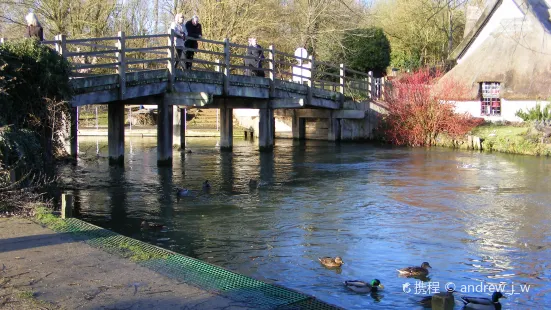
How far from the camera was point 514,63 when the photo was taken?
32219 mm

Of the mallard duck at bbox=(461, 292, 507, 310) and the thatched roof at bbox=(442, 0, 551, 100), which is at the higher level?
the thatched roof at bbox=(442, 0, 551, 100)

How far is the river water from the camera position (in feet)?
29.8

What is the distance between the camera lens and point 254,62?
25.4 metres

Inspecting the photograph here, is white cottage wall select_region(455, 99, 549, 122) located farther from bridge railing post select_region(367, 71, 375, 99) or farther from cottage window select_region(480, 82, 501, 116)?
bridge railing post select_region(367, 71, 375, 99)

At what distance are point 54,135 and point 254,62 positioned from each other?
13871 mm

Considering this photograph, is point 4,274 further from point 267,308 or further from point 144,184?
point 144,184

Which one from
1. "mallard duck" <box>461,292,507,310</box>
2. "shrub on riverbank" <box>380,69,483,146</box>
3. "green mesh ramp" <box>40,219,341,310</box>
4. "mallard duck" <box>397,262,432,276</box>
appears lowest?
"mallard duck" <box>461,292,507,310</box>

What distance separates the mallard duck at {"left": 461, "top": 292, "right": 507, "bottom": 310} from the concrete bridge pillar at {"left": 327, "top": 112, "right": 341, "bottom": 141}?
24801mm

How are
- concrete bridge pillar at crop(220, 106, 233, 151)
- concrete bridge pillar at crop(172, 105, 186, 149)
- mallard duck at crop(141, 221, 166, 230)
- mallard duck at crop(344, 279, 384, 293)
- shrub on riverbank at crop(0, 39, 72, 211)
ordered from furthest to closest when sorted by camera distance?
concrete bridge pillar at crop(172, 105, 186, 149)
concrete bridge pillar at crop(220, 106, 233, 151)
mallard duck at crop(141, 221, 166, 230)
shrub on riverbank at crop(0, 39, 72, 211)
mallard duck at crop(344, 279, 384, 293)

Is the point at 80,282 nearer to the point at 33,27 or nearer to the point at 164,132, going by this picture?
the point at 33,27

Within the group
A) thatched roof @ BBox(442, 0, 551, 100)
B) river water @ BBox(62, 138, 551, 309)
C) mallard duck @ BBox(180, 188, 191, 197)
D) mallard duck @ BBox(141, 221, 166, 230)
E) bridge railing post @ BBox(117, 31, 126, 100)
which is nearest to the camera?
river water @ BBox(62, 138, 551, 309)

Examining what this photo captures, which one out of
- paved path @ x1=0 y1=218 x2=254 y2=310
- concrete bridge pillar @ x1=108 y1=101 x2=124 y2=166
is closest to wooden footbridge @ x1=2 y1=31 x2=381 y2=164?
concrete bridge pillar @ x1=108 y1=101 x2=124 y2=166

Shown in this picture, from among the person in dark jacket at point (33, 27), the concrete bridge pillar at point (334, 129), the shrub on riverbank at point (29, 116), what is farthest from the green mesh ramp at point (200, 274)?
the concrete bridge pillar at point (334, 129)

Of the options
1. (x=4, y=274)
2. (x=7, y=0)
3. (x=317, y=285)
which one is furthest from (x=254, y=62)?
(x=4, y=274)
